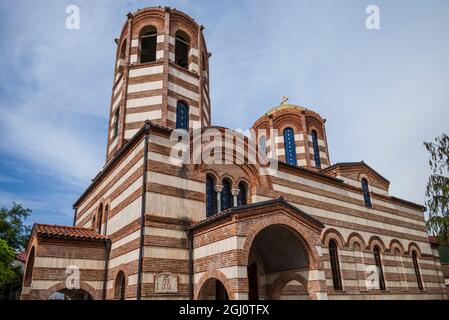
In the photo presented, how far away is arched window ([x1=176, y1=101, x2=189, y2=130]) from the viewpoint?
13852mm

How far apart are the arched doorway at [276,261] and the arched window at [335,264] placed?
12.3ft

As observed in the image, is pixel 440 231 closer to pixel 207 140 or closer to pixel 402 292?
pixel 402 292

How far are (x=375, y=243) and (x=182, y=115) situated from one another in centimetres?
1109

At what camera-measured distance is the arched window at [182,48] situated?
15.9 metres

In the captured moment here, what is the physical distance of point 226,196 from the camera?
12398 millimetres

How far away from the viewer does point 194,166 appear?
37.8 feet

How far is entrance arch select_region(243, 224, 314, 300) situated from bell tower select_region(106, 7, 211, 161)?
5733 millimetres

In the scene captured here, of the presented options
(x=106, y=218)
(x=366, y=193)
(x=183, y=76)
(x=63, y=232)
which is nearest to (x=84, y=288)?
(x=63, y=232)

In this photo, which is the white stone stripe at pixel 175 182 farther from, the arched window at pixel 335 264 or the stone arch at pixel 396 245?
the stone arch at pixel 396 245

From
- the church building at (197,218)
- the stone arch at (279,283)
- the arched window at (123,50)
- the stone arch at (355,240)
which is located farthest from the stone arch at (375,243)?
the arched window at (123,50)

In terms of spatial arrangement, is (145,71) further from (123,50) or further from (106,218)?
(106,218)

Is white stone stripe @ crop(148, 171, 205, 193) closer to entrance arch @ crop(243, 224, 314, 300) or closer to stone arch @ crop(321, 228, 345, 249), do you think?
entrance arch @ crop(243, 224, 314, 300)
